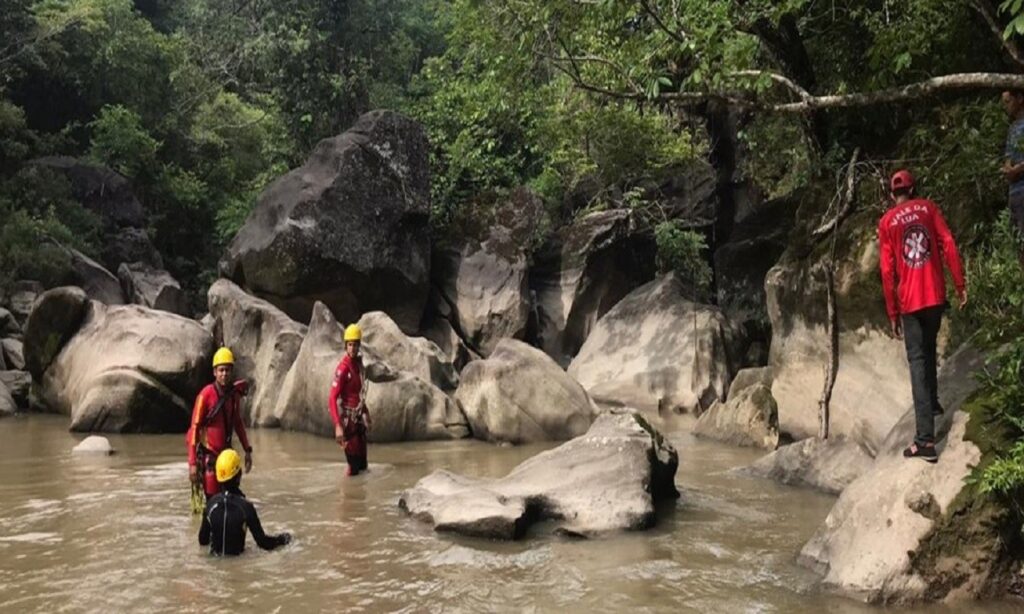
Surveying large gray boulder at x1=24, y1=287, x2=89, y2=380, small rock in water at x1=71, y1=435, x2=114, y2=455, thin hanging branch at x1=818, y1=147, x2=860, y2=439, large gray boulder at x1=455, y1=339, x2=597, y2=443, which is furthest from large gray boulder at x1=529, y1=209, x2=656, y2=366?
small rock in water at x1=71, y1=435, x2=114, y2=455

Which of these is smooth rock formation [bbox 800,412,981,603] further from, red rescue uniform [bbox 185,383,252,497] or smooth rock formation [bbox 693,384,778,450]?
smooth rock formation [bbox 693,384,778,450]

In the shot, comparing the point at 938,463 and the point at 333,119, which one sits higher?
the point at 333,119

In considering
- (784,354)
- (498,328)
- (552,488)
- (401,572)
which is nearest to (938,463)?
(552,488)

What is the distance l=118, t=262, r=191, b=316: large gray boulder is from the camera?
22000mm

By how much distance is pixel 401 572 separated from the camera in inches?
226

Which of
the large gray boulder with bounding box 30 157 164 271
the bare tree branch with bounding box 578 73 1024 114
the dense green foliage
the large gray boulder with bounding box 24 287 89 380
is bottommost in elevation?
the large gray boulder with bounding box 24 287 89 380

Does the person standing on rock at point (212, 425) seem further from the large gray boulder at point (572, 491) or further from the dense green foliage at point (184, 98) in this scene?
the dense green foliage at point (184, 98)

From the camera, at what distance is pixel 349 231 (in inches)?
726

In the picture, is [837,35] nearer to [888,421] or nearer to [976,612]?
[888,421]

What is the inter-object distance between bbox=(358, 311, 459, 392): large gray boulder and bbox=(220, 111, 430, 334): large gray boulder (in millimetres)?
3677

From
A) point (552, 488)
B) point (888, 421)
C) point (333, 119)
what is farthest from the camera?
point (333, 119)

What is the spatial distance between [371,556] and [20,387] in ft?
41.2

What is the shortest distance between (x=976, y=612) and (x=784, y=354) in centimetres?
597

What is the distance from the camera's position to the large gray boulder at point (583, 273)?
20.3m
